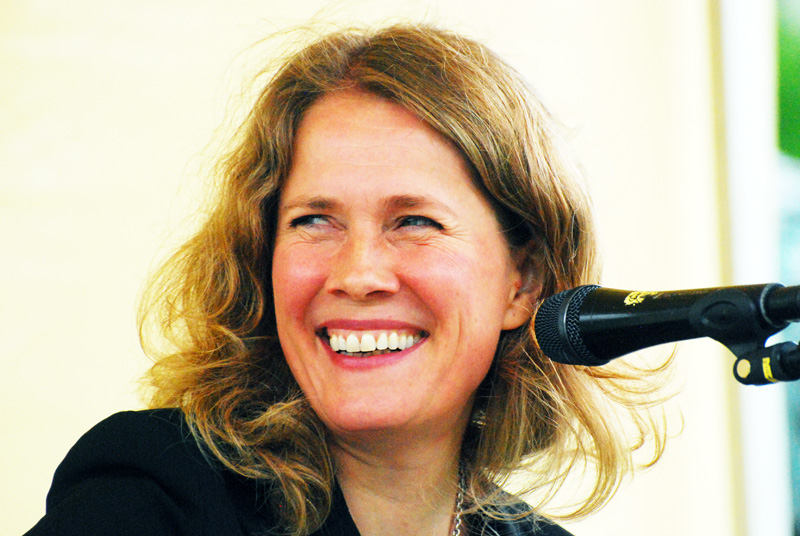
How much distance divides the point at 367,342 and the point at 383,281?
112mm

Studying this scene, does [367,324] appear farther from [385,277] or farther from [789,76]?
[789,76]

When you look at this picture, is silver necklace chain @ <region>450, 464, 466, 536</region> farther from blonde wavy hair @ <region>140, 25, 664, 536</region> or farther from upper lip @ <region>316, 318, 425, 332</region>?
upper lip @ <region>316, 318, 425, 332</region>

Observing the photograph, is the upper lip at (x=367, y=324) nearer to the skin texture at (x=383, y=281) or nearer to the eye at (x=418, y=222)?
the skin texture at (x=383, y=281)

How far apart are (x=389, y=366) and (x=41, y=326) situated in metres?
1.38

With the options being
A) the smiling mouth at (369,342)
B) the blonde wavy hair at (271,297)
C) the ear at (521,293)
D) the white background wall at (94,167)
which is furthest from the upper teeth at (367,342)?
the white background wall at (94,167)

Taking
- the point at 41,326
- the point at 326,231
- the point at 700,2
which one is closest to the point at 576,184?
the point at 326,231

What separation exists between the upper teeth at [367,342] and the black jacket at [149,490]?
10.9 inches

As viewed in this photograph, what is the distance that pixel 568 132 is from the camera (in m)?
1.97

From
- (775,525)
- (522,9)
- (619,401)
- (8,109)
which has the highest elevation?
(522,9)

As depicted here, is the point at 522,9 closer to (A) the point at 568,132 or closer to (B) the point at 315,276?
(A) the point at 568,132

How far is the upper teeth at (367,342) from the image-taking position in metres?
1.54

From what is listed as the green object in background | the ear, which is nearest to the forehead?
the ear

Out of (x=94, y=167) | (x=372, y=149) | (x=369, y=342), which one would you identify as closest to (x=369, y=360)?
(x=369, y=342)

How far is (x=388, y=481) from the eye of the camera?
166cm
